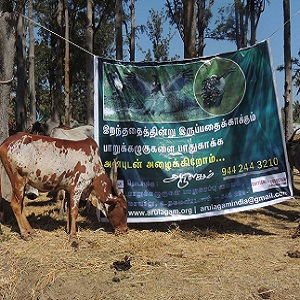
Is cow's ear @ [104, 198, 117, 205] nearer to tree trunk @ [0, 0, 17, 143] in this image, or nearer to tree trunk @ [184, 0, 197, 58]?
tree trunk @ [0, 0, 17, 143]

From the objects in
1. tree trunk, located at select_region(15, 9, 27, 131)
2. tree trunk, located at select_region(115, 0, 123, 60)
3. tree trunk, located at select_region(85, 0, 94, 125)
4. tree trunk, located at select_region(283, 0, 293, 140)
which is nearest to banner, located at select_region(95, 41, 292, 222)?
tree trunk, located at select_region(85, 0, 94, 125)

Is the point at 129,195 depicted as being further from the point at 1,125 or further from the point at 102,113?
the point at 1,125

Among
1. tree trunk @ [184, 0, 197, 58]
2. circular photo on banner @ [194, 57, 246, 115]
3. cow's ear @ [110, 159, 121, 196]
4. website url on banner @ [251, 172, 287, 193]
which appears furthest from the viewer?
tree trunk @ [184, 0, 197, 58]

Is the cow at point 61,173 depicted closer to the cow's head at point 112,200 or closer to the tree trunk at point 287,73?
the cow's head at point 112,200

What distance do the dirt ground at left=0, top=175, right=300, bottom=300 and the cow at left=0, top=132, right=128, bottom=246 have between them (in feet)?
1.29

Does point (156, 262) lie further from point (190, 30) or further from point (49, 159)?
point (190, 30)

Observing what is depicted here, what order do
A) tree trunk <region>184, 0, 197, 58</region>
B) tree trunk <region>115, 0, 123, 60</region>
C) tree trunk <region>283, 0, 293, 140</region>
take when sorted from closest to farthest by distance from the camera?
1. tree trunk <region>184, 0, 197, 58</region>
2. tree trunk <region>283, 0, 293, 140</region>
3. tree trunk <region>115, 0, 123, 60</region>

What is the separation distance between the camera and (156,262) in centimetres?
536

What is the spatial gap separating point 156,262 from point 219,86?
3089 mm

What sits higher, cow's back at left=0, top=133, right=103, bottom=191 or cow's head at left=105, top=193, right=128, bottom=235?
cow's back at left=0, top=133, right=103, bottom=191

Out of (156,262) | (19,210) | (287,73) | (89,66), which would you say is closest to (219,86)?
(156,262)

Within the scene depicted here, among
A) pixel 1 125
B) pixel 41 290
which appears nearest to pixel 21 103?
pixel 1 125

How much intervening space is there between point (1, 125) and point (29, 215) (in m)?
1.85

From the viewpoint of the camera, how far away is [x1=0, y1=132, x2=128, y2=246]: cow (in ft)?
21.6
